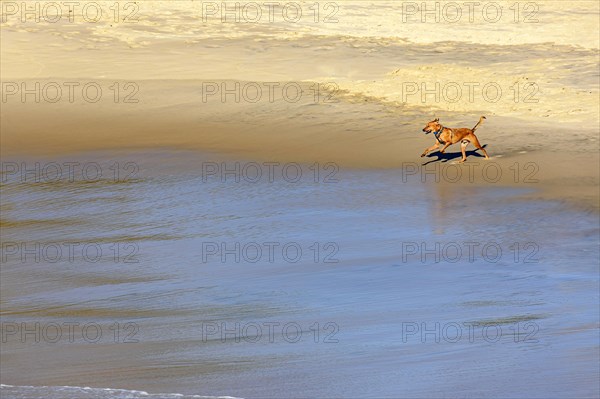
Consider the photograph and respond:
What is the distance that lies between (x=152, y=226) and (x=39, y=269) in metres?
1.75

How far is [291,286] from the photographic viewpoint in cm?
982

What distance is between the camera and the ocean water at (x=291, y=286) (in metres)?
7.85

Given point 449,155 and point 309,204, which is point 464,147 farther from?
point 309,204

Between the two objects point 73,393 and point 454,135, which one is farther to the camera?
point 454,135

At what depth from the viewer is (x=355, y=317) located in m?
8.90

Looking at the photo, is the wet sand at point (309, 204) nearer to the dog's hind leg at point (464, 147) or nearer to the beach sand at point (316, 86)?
the beach sand at point (316, 86)

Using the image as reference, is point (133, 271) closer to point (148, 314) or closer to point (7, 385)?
point (148, 314)

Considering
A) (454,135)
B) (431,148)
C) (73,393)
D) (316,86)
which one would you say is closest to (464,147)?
(454,135)

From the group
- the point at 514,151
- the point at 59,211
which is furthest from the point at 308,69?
the point at 59,211

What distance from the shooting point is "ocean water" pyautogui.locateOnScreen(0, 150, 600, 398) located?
7852 millimetres

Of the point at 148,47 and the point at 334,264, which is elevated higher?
the point at 148,47

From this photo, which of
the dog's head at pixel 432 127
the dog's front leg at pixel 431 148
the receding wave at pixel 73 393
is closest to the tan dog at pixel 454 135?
the dog's head at pixel 432 127

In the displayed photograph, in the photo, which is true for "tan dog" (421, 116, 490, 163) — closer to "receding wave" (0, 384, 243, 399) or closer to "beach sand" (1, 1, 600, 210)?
"beach sand" (1, 1, 600, 210)

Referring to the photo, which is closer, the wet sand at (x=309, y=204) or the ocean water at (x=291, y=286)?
the ocean water at (x=291, y=286)
